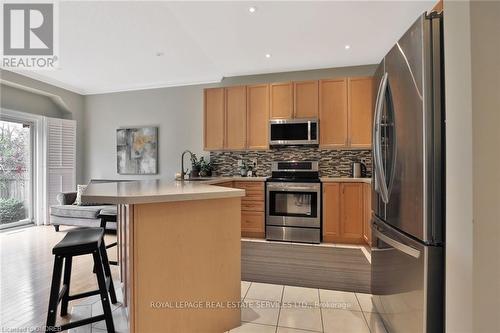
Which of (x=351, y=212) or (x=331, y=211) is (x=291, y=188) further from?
(x=351, y=212)

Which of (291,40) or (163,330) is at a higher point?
(291,40)

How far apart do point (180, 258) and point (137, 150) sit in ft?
14.0

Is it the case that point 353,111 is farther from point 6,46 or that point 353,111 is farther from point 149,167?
point 6,46

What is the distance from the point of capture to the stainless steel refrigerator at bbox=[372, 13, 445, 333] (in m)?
1.16

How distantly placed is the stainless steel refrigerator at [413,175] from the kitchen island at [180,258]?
95 centimetres

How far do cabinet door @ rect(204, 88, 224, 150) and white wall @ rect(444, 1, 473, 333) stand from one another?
11.6ft

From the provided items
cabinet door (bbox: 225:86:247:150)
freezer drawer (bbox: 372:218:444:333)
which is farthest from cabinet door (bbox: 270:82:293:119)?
freezer drawer (bbox: 372:218:444:333)

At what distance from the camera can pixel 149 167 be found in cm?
514

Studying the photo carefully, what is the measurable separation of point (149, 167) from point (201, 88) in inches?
74.7

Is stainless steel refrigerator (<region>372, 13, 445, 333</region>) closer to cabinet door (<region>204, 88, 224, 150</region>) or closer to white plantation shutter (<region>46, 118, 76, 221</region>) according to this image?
cabinet door (<region>204, 88, 224, 150</region>)

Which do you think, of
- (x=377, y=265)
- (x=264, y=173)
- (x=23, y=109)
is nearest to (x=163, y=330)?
(x=377, y=265)

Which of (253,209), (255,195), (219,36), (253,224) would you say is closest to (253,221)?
(253,224)

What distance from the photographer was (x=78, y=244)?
5.11ft

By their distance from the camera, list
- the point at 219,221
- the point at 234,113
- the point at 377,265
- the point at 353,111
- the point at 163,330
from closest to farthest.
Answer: the point at 163,330 < the point at 219,221 < the point at 377,265 < the point at 353,111 < the point at 234,113
